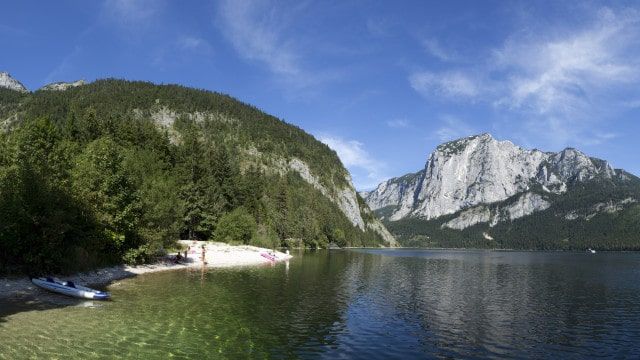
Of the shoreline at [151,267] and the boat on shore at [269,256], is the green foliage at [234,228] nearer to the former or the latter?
the shoreline at [151,267]

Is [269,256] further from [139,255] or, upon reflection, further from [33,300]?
[33,300]

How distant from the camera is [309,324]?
30547mm

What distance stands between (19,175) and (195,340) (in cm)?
2716

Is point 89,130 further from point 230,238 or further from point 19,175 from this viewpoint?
point 19,175

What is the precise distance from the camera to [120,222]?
53969 mm

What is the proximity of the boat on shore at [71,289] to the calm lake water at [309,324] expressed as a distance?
45.9 inches

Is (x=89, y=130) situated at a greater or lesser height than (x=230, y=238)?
greater

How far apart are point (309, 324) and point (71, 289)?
61.6 feet

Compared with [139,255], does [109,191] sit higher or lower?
higher

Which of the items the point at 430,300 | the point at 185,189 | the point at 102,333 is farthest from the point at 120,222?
the point at 185,189

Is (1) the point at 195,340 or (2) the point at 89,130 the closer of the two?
(1) the point at 195,340

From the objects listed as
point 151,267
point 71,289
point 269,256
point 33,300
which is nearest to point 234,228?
point 269,256

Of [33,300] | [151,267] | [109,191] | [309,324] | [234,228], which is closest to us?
[309,324]

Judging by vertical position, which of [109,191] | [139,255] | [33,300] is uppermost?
[109,191]
